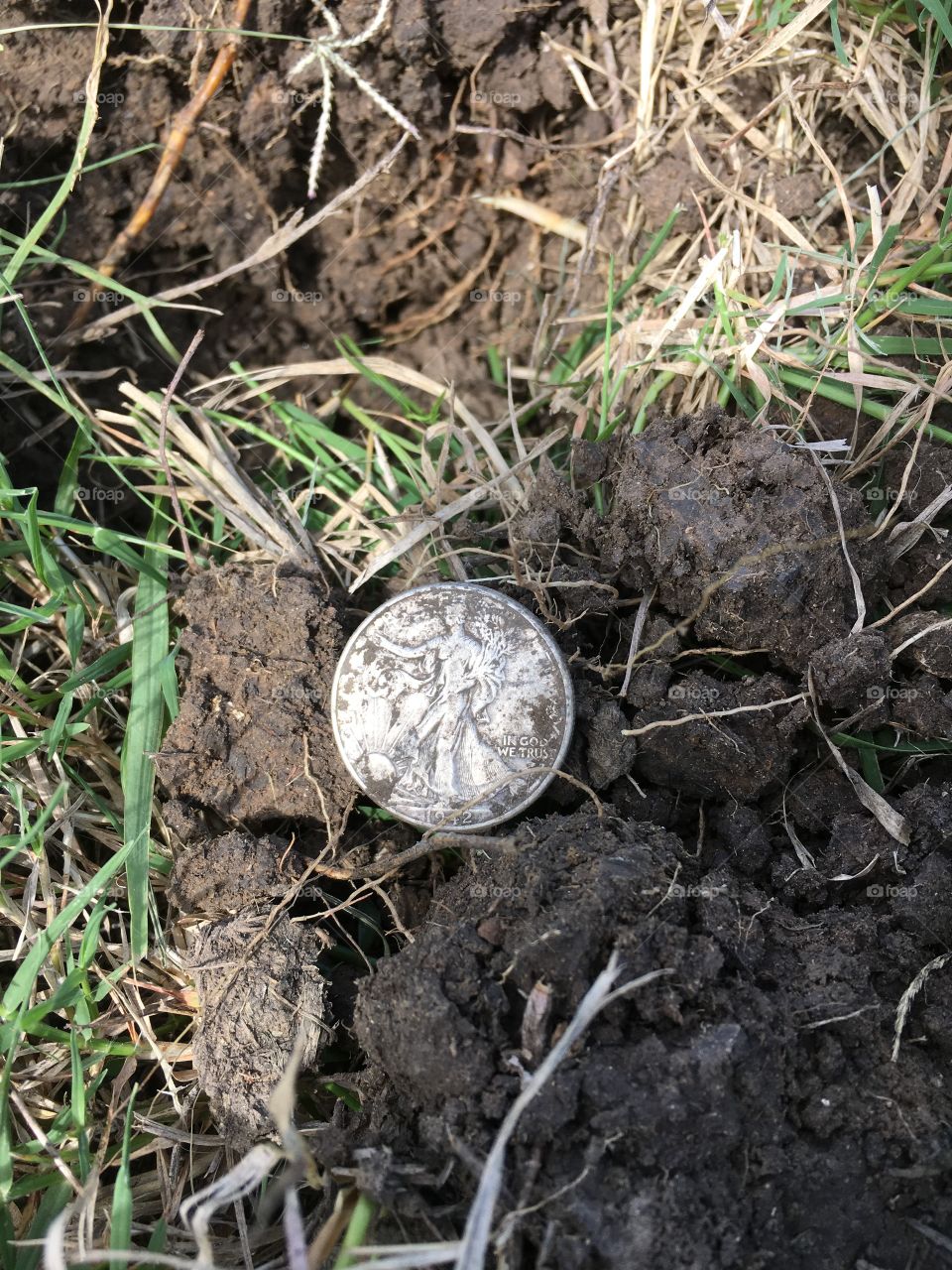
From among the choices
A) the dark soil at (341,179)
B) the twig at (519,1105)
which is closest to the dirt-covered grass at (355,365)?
the dark soil at (341,179)

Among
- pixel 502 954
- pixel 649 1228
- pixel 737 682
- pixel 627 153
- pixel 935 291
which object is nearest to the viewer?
pixel 649 1228

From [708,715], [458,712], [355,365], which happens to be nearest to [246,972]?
[458,712]

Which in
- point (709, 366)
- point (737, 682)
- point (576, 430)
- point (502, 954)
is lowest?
point (502, 954)

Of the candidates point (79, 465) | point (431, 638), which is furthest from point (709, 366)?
point (79, 465)

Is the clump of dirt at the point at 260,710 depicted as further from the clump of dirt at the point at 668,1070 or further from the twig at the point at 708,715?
the twig at the point at 708,715

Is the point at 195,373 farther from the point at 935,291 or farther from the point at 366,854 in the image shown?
the point at 935,291

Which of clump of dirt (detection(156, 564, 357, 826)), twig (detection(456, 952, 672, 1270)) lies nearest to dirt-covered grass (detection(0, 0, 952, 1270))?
clump of dirt (detection(156, 564, 357, 826))
